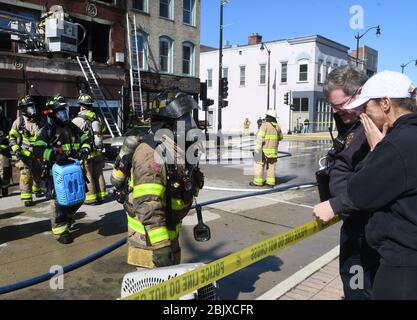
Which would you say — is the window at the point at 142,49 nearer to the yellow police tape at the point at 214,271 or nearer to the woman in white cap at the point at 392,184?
the yellow police tape at the point at 214,271

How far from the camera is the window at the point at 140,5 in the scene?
1998 cm

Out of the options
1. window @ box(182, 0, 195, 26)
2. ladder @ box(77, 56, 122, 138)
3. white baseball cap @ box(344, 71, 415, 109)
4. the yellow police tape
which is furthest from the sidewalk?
window @ box(182, 0, 195, 26)

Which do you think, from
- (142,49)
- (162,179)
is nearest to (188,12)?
(142,49)

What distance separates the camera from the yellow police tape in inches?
81.6

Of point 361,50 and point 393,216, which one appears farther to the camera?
point 361,50

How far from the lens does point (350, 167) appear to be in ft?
9.07

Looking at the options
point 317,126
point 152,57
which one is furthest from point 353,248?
point 317,126

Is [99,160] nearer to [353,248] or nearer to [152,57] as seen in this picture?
[353,248]

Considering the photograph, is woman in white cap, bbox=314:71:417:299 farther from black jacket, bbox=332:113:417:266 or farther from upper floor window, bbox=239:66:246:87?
upper floor window, bbox=239:66:246:87

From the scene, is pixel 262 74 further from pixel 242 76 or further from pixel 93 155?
pixel 93 155

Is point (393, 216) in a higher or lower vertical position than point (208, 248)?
higher
